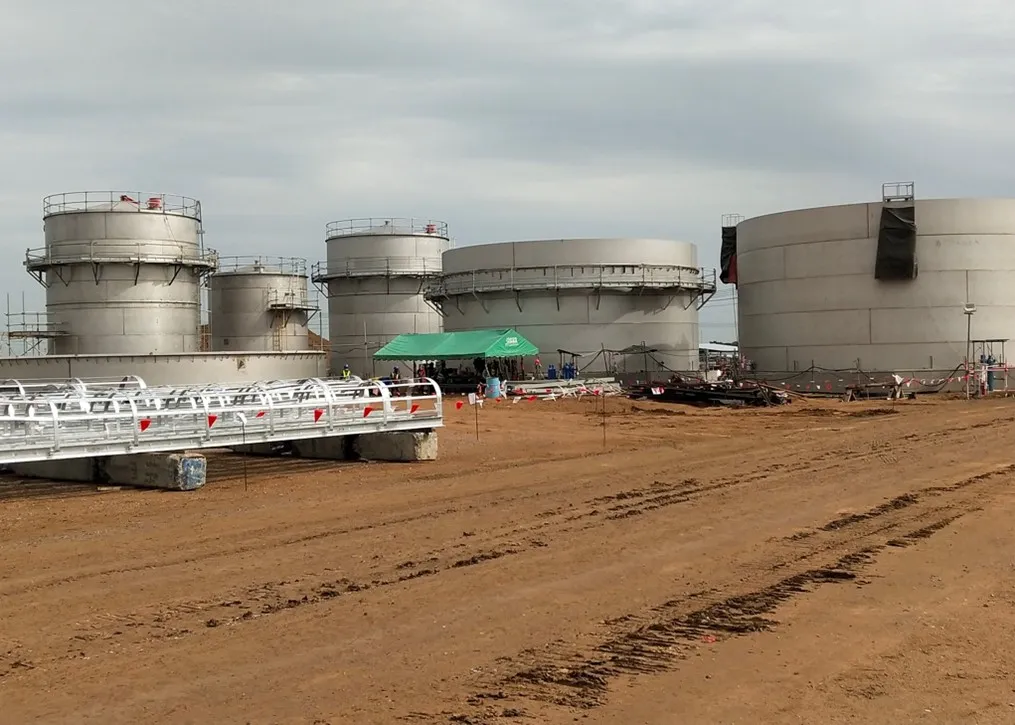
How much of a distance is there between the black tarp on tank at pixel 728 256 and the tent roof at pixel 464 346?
1362 centimetres

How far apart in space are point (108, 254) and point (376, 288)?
19.5 meters

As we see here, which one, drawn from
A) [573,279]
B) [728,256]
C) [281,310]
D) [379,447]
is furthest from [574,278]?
[379,447]

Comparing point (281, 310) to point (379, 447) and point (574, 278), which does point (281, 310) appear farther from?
point (379, 447)

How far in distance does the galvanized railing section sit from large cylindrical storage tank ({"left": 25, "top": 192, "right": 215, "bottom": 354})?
21882mm

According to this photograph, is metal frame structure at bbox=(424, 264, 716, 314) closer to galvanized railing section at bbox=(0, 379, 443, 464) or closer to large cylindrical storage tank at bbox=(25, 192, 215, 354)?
large cylindrical storage tank at bbox=(25, 192, 215, 354)

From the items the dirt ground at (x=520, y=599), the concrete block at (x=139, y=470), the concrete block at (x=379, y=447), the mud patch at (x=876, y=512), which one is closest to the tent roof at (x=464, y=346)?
the concrete block at (x=379, y=447)

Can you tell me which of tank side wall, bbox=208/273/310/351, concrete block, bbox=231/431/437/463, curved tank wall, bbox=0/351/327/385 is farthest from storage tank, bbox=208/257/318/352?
concrete block, bbox=231/431/437/463

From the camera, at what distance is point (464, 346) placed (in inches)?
1722

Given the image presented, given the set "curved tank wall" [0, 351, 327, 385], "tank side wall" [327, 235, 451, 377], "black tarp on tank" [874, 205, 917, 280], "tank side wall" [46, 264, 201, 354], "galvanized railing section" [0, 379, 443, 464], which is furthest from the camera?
"tank side wall" [327, 235, 451, 377]

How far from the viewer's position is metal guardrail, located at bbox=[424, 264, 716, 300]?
46.8 m

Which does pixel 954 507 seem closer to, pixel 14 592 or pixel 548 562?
pixel 548 562

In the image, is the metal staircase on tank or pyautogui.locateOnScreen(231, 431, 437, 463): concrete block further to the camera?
the metal staircase on tank

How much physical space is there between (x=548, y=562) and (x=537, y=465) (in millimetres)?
8970

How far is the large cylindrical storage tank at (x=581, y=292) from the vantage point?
46875 mm
